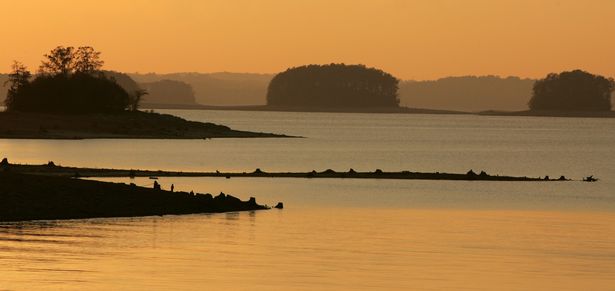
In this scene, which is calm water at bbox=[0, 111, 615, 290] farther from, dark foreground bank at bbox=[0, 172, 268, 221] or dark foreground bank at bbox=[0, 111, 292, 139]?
dark foreground bank at bbox=[0, 111, 292, 139]

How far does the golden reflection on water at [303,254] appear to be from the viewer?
34.0 m

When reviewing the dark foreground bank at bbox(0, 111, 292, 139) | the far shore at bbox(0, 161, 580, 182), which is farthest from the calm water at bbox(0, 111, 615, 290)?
the dark foreground bank at bbox(0, 111, 292, 139)

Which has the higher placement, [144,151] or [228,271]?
[144,151]

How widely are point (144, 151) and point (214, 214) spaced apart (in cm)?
6998

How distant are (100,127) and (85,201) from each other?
112 metres

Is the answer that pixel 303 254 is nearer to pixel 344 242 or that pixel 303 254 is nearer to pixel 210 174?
pixel 344 242

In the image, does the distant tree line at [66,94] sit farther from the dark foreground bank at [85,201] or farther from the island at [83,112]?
the dark foreground bank at [85,201]

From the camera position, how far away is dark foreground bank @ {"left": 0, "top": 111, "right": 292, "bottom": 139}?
6019 inches

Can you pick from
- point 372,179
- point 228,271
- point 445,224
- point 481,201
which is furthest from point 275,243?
point 372,179

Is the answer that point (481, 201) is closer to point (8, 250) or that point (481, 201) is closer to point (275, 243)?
point (275, 243)

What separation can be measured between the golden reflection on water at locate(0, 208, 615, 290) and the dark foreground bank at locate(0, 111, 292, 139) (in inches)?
3945

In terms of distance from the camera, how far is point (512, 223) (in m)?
55.2

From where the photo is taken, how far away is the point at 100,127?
532 feet

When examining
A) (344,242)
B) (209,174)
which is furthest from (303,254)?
(209,174)
